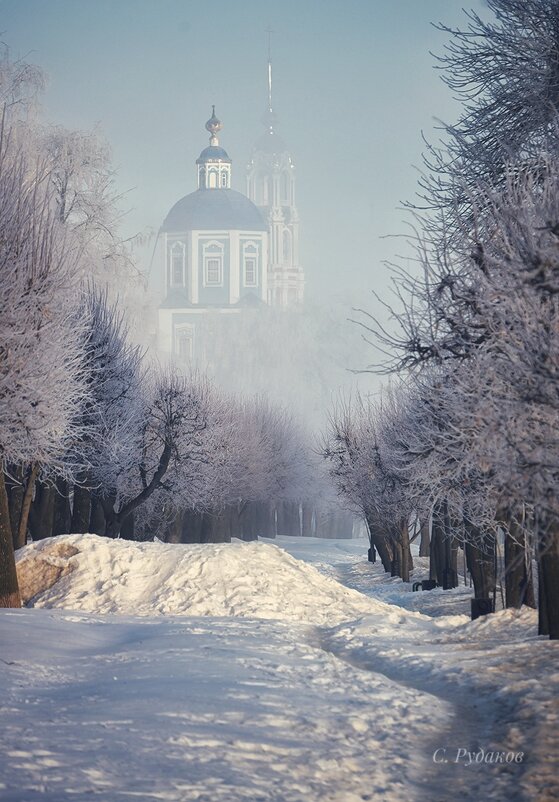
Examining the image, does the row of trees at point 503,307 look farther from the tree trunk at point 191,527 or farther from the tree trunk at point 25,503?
the tree trunk at point 191,527

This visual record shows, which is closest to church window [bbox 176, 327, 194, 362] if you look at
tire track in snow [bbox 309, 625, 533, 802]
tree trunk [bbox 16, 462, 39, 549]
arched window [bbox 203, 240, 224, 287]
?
arched window [bbox 203, 240, 224, 287]

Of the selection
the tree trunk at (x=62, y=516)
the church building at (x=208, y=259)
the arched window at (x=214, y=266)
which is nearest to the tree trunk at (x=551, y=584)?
the tree trunk at (x=62, y=516)

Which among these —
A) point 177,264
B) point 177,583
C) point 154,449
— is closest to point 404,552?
point 154,449

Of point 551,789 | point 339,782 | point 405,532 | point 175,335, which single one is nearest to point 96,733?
point 339,782

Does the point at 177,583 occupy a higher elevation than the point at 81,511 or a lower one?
lower

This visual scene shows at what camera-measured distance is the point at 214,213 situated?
186000 mm

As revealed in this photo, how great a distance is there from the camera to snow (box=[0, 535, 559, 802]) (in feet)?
27.3

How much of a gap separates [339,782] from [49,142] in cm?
3051

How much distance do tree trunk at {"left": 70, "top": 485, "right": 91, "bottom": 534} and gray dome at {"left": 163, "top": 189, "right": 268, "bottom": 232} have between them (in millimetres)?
156551

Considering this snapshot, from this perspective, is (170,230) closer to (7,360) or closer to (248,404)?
(248,404)

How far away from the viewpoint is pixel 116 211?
3653 centimetres

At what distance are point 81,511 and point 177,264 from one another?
16165 cm

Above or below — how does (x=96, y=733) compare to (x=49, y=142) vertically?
below

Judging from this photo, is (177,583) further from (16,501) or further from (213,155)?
(213,155)
